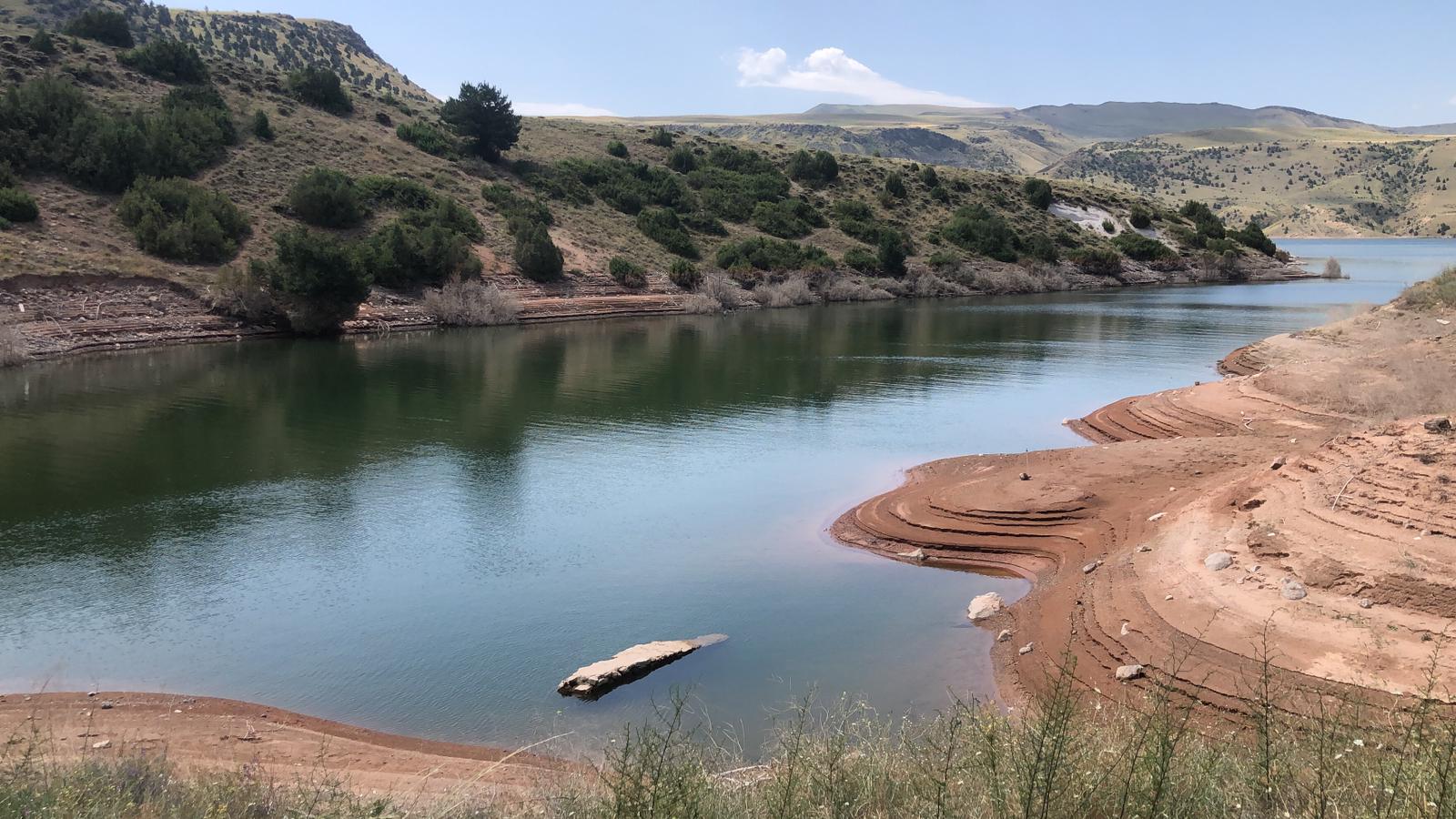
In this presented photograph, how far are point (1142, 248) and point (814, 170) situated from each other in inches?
1114

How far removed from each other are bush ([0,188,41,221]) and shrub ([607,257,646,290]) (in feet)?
93.8

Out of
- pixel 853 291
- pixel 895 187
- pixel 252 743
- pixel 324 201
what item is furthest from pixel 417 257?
pixel 895 187

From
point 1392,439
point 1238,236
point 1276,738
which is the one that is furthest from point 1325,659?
point 1238,236

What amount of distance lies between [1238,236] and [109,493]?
92.5 metres

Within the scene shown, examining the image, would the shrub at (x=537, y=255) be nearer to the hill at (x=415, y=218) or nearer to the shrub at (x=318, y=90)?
the hill at (x=415, y=218)

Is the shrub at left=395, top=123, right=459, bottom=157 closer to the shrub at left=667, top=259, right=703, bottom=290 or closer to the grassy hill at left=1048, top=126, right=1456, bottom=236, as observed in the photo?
the shrub at left=667, top=259, right=703, bottom=290

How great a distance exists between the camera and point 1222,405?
77.0 feet

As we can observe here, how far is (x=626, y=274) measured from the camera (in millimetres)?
58781

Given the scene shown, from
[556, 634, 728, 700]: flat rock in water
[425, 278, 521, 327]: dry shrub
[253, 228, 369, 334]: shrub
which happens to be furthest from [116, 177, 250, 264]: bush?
[556, 634, 728, 700]: flat rock in water

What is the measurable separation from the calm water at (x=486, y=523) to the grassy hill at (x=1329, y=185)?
144 metres

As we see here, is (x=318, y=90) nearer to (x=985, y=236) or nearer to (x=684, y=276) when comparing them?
(x=684, y=276)

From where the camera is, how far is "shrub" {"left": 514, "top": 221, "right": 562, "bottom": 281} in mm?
54906

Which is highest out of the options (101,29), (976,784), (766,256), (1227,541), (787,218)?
(101,29)

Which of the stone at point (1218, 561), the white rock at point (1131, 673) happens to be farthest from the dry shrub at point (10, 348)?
the stone at point (1218, 561)
